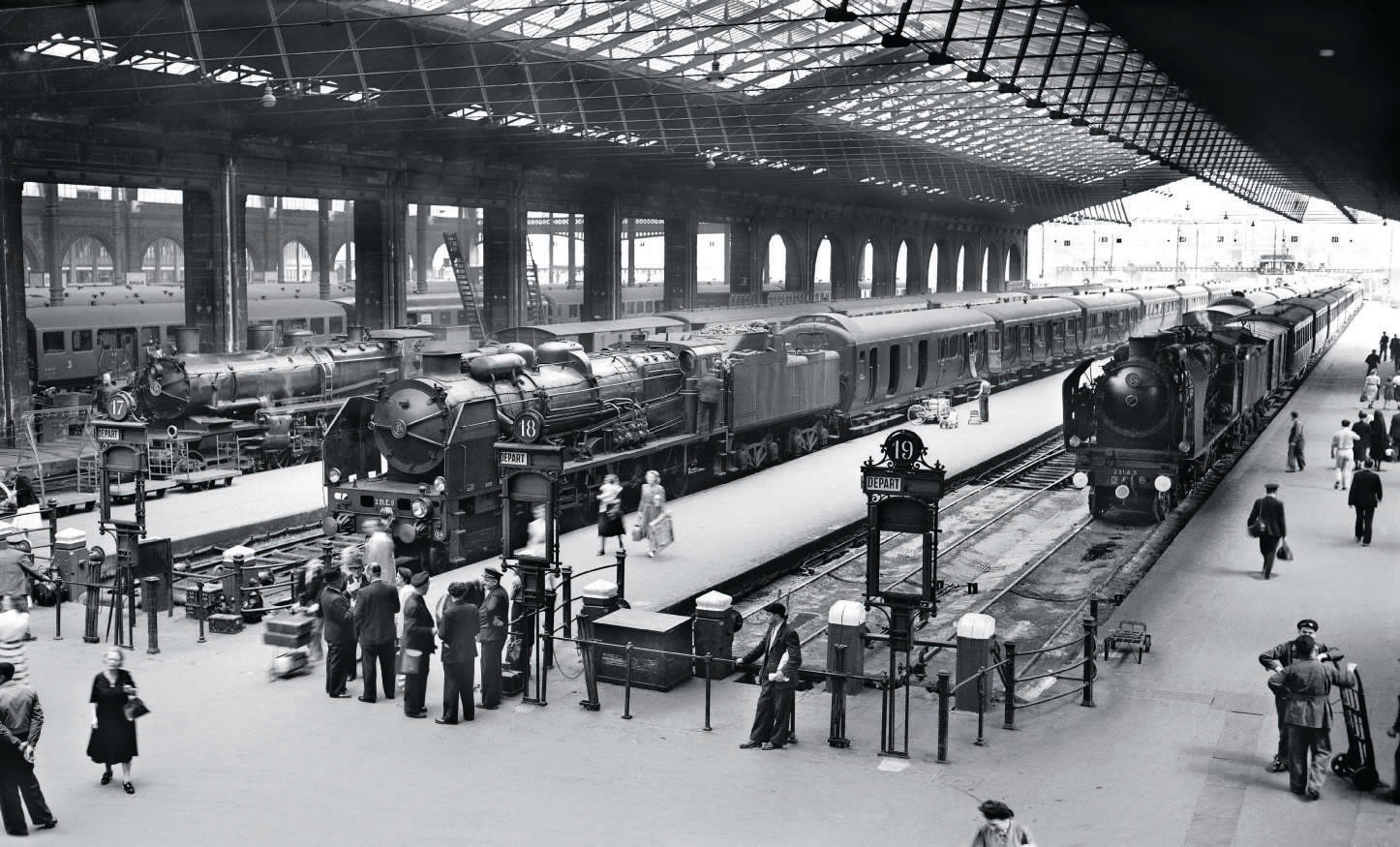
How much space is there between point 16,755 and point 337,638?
336cm

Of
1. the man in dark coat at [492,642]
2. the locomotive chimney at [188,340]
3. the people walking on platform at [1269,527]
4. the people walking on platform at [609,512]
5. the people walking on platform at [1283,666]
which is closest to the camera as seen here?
the people walking on platform at [1283,666]

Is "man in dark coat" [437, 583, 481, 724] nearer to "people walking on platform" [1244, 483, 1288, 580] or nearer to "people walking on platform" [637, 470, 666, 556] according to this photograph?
"people walking on platform" [637, 470, 666, 556]

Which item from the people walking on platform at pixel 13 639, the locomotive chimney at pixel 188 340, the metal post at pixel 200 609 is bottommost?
the metal post at pixel 200 609

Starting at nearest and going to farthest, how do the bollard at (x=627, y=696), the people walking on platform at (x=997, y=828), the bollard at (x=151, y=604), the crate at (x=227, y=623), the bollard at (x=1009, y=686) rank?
the people walking on platform at (x=997, y=828), the bollard at (x=1009, y=686), the bollard at (x=627, y=696), the bollard at (x=151, y=604), the crate at (x=227, y=623)

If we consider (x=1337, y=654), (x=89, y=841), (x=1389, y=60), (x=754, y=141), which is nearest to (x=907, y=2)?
(x=1389, y=60)

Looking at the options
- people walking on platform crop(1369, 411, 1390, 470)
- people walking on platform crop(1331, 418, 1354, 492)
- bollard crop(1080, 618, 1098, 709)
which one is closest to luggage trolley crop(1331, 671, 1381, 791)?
bollard crop(1080, 618, 1098, 709)

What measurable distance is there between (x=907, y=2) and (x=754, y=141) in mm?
24698

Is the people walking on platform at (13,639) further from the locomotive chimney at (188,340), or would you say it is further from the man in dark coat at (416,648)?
the locomotive chimney at (188,340)

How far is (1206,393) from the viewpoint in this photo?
22.2 meters

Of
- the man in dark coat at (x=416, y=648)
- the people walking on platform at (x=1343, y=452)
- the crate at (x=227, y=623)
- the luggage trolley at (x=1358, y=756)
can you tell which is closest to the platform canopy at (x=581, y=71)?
the people walking on platform at (x=1343, y=452)

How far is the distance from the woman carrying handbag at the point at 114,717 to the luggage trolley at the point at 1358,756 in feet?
29.1

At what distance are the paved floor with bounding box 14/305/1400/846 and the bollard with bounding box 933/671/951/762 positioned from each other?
0.18 m

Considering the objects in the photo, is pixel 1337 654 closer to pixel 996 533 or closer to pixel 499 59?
pixel 996 533

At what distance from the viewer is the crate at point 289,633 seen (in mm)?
12578
